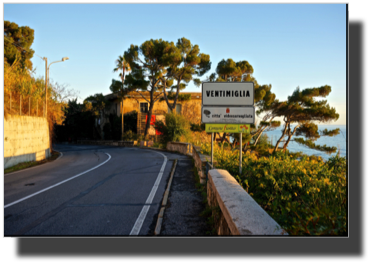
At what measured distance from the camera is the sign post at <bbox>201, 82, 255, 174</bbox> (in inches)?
272

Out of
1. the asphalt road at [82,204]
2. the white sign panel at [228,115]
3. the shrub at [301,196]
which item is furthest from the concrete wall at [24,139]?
the shrub at [301,196]

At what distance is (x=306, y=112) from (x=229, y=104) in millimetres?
20492

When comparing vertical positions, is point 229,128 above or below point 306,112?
below

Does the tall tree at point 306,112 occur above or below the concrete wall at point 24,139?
above

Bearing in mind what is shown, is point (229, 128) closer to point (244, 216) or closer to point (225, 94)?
point (225, 94)

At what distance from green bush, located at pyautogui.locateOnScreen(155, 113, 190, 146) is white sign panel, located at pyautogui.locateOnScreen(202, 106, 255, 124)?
72.7 feet

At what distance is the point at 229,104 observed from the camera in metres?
7.10

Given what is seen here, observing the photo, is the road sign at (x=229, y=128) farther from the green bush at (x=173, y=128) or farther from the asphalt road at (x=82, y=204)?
the green bush at (x=173, y=128)

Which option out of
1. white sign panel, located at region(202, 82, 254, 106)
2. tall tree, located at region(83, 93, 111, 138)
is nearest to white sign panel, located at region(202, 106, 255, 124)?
white sign panel, located at region(202, 82, 254, 106)

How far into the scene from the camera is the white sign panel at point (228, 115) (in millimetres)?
6941

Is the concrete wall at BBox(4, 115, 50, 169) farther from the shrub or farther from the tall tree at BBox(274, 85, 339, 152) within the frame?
the tall tree at BBox(274, 85, 339, 152)

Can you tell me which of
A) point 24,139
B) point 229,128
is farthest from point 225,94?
point 24,139

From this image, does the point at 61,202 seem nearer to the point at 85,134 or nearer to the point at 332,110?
the point at 332,110
